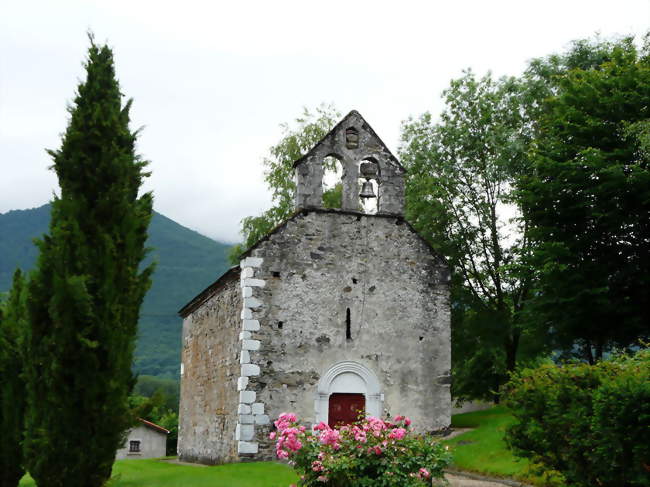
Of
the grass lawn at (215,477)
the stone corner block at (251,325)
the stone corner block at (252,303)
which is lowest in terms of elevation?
the grass lawn at (215,477)

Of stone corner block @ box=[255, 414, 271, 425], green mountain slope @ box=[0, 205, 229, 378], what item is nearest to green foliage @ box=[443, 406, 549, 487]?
stone corner block @ box=[255, 414, 271, 425]

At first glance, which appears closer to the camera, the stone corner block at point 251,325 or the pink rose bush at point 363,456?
the pink rose bush at point 363,456

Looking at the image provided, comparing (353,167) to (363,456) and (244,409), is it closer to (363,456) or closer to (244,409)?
(244,409)

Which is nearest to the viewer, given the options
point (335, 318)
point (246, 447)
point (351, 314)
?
point (246, 447)

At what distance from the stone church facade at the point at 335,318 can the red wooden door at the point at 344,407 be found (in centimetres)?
3

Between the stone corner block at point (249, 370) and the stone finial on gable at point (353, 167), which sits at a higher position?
the stone finial on gable at point (353, 167)

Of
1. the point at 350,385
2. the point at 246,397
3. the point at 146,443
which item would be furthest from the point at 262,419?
the point at 146,443

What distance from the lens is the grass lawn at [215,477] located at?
1515 cm

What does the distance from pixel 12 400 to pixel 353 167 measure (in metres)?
11.7

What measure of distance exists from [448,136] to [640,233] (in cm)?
979

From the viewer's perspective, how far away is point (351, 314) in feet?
66.9

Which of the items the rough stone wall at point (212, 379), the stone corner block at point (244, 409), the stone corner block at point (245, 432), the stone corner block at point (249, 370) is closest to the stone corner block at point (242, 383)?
Answer: the stone corner block at point (249, 370)

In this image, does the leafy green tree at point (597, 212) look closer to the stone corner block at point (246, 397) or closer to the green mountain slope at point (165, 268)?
the stone corner block at point (246, 397)

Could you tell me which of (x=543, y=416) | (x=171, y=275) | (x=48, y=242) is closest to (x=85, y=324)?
(x=48, y=242)
